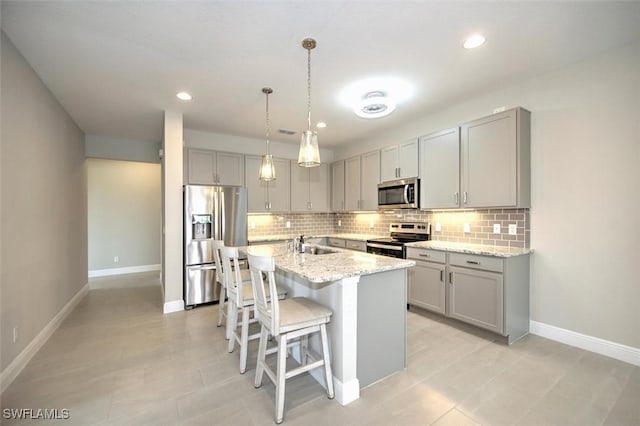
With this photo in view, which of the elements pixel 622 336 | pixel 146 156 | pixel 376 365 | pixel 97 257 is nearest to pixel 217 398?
pixel 376 365

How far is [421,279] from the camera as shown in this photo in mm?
3520

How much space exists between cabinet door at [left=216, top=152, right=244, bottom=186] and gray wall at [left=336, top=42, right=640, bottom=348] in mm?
3957

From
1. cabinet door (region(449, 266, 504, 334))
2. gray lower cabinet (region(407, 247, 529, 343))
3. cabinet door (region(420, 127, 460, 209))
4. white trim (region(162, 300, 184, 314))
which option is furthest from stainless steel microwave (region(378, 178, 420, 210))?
white trim (region(162, 300, 184, 314))

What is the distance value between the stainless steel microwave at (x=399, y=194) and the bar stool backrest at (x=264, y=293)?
9.02 feet

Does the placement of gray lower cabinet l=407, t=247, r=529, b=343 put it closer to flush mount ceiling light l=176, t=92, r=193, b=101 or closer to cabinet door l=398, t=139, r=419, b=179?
cabinet door l=398, t=139, r=419, b=179

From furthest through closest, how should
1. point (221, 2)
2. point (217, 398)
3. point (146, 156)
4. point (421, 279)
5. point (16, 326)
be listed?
point (146, 156) < point (421, 279) < point (16, 326) < point (217, 398) < point (221, 2)

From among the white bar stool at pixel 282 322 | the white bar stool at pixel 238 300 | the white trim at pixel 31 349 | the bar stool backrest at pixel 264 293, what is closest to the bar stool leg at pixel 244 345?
the white bar stool at pixel 238 300

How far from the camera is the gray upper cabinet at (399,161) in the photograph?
13.2 feet

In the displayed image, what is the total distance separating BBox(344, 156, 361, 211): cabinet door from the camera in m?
5.09

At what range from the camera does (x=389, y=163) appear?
4.44 meters

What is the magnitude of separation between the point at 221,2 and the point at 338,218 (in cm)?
464

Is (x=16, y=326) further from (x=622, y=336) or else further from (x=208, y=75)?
(x=622, y=336)

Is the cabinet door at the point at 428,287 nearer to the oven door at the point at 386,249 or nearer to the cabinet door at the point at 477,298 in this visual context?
the cabinet door at the point at 477,298

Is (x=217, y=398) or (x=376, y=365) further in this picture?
(x=376, y=365)
